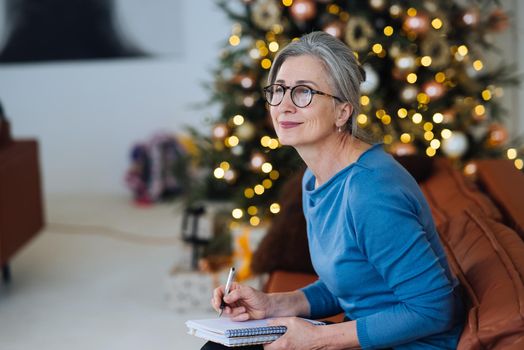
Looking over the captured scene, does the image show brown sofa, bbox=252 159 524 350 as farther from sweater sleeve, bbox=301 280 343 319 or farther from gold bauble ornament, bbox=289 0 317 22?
gold bauble ornament, bbox=289 0 317 22

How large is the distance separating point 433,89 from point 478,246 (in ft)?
6.33

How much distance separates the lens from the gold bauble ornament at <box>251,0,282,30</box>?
3.46 metres

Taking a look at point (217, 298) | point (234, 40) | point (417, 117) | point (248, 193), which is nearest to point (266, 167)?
point (248, 193)

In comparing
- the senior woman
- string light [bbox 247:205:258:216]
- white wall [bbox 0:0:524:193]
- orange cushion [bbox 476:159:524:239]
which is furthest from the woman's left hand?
white wall [bbox 0:0:524:193]

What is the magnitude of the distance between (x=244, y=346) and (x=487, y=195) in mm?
1005

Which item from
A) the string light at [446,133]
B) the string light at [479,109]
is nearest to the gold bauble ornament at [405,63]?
the string light at [446,133]

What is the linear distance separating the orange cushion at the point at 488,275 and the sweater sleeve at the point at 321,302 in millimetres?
292

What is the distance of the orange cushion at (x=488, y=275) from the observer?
125 cm

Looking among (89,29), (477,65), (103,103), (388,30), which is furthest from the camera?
(103,103)

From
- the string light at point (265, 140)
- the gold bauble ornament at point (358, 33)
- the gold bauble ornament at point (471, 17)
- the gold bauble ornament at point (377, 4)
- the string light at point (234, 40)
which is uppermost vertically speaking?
the gold bauble ornament at point (377, 4)

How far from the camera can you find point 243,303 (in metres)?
1.62

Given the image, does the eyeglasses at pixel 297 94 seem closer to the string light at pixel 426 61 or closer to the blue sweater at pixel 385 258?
the blue sweater at pixel 385 258

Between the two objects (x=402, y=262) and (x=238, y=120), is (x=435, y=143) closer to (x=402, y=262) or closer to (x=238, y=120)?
(x=238, y=120)

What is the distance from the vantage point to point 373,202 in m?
1.34
